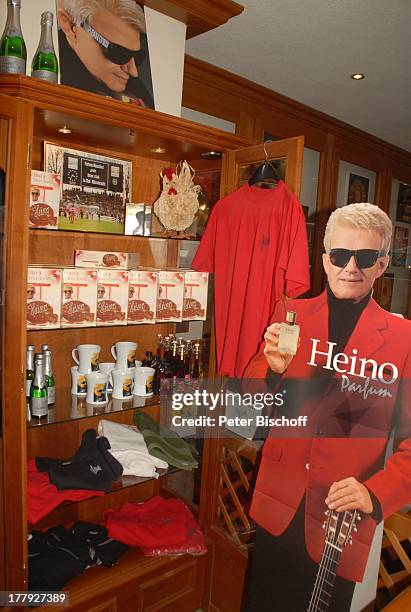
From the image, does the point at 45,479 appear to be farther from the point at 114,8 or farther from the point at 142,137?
the point at 114,8

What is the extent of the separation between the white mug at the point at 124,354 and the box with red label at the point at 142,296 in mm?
173

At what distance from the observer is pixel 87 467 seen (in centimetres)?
190

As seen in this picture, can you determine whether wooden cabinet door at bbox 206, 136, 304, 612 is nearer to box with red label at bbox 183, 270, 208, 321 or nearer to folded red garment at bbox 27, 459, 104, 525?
box with red label at bbox 183, 270, 208, 321

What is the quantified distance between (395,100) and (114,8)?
68.7 inches

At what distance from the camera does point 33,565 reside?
1.76 metres

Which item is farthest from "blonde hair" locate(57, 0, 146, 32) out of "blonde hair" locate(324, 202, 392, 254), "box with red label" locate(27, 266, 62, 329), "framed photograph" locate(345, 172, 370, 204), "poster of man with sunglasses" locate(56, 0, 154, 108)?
"framed photograph" locate(345, 172, 370, 204)

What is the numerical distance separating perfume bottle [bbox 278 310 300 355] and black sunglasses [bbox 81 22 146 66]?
130 cm

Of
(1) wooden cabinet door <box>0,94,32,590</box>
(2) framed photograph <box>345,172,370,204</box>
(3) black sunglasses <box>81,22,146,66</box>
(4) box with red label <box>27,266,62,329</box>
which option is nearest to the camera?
(1) wooden cabinet door <box>0,94,32,590</box>

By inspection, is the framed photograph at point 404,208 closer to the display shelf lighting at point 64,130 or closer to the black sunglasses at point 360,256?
the black sunglasses at point 360,256

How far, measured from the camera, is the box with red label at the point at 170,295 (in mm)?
2045

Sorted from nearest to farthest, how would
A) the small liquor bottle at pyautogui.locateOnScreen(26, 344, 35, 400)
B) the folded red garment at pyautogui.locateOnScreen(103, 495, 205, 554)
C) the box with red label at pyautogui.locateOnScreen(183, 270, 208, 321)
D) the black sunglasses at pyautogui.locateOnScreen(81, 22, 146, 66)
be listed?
the small liquor bottle at pyautogui.locateOnScreen(26, 344, 35, 400)
the black sunglasses at pyautogui.locateOnScreen(81, 22, 146, 66)
the folded red garment at pyautogui.locateOnScreen(103, 495, 205, 554)
the box with red label at pyautogui.locateOnScreen(183, 270, 208, 321)

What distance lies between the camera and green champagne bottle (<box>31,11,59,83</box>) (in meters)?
1.64

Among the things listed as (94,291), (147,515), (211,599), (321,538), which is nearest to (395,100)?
(94,291)

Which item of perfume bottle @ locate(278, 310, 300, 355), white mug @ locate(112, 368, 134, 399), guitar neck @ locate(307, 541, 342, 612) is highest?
perfume bottle @ locate(278, 310, 300, 355)
